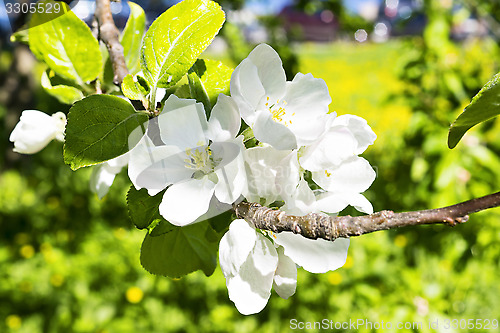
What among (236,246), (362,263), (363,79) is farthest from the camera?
(363,79)

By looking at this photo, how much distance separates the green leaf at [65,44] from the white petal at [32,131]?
0.24ft

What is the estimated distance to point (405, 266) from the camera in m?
2.37

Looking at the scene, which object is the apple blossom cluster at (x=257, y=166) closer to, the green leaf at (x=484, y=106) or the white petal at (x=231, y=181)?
the white petal at (x=231, y=181)

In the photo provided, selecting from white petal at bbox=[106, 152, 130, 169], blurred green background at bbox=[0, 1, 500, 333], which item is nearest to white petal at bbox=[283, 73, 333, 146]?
white petal at bbox=[106, 152, 130, 169]

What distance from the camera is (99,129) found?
18.4 inches

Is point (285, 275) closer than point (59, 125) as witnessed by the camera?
Yes

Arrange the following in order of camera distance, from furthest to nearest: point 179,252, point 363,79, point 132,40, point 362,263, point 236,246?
point 363,79 < point 362,263 < point 132,40 < point 179,252 < point 236,246

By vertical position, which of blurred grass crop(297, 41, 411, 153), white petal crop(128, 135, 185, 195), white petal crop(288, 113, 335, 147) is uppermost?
white petal crop(288, 113, 335, 147)

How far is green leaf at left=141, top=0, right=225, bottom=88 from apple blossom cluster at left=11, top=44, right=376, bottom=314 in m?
0.05

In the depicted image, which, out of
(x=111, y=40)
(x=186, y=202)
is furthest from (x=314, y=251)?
(x=111, y=40)

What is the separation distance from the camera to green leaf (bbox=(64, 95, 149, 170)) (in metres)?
0.46

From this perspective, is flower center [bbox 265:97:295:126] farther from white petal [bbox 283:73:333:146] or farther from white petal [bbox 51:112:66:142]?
white petal [bbox 51:112:66:142]

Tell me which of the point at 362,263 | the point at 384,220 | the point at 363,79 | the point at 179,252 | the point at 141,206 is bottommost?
the point at 363,79

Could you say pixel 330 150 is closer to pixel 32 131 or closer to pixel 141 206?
pixel 141 206
